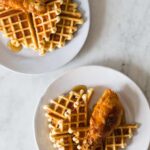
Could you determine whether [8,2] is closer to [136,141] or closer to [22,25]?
[22,25]

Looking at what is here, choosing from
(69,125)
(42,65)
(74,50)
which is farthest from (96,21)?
(69,125)

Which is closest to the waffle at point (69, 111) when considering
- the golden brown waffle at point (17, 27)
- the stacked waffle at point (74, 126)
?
the stacked waffle at point (74, 126)

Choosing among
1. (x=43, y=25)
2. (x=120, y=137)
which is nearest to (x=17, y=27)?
A: (x=43, y=25)

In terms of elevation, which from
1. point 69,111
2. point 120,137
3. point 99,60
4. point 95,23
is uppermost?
point 95,23

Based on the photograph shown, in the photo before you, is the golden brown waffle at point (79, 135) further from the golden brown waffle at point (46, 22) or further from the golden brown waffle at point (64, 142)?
the golden brown waffle at point (46, 22)

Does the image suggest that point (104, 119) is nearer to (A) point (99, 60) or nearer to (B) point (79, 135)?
(B) point (79, 135)

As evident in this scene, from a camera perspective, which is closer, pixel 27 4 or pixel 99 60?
pixel 27 4
